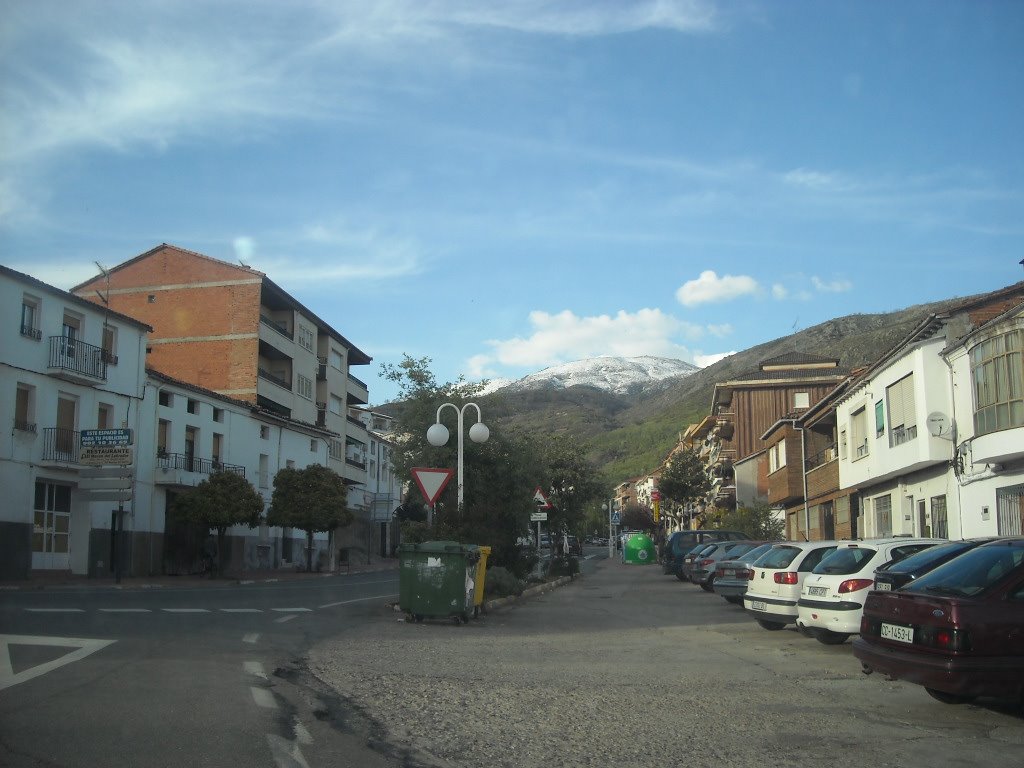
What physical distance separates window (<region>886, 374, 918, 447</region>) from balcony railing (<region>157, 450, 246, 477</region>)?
25.0 m

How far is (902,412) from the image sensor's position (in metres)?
25.9

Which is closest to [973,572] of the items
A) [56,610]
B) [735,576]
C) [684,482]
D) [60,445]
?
[735,576]

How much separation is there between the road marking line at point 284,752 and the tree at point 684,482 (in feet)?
215

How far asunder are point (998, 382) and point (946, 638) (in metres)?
14.1

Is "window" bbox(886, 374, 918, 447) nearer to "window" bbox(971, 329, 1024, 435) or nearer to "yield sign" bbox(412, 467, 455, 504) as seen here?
"window" bbox(971, 329, 1024, 435)

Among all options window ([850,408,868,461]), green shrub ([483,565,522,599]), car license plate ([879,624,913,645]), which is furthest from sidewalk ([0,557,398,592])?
car license plate ([879,624,913,645])

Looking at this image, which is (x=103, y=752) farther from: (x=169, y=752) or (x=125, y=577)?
(x=125, y=577)

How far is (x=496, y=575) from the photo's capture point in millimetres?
21062

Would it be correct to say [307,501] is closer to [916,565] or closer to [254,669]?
[254,669]

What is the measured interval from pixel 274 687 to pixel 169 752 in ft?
8.81

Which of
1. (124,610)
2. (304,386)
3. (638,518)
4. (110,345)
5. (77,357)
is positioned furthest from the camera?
(638,518)

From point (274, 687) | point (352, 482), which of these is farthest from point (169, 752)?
point (352, 482)

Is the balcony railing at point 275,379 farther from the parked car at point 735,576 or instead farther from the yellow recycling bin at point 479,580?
the yellow recycling bin at point 479,580

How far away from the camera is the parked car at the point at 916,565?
403 inches
